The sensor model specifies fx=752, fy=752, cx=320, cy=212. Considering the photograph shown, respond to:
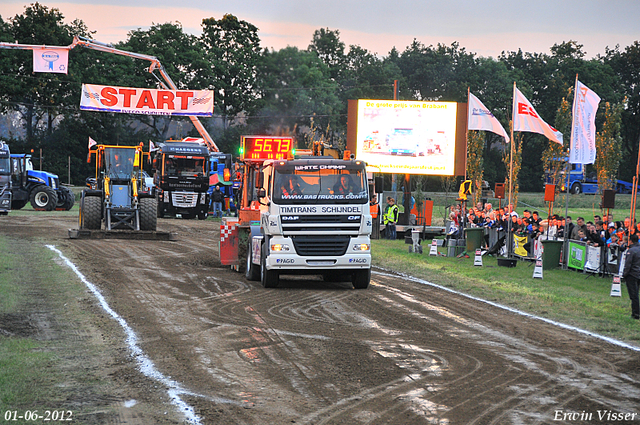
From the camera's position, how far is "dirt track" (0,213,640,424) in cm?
743

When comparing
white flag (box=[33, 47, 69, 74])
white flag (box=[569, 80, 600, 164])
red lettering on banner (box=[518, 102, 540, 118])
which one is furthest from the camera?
white flag (box=[33, 47, 69, 74])

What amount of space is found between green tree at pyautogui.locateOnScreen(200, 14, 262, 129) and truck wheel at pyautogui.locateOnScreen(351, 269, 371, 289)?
160 feet

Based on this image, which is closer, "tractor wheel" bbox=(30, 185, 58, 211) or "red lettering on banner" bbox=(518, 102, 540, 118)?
"red lettering on banner" bbox=(518, 102, 540, 118)

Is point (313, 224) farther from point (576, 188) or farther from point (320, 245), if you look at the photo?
point (576, 188)

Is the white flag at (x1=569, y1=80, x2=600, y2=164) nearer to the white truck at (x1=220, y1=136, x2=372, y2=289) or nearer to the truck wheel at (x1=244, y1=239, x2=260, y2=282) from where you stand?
the white truck at (x1=220, y1=136, x2=372, y2=289)

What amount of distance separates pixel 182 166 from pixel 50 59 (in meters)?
8.38

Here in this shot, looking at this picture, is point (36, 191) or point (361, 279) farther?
point (36, 191)

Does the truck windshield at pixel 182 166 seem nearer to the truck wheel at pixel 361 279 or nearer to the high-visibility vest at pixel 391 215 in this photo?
the high-visibility vest at pixel 391 215

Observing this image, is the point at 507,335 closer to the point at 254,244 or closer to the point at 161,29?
the point at 254,244

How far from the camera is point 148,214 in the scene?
92.1 feet

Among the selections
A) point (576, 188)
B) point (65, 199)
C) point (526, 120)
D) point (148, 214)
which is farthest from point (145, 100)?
point (576, 188)

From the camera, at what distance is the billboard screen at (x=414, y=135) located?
105ft

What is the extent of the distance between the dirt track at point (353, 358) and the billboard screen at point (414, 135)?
16114 mm

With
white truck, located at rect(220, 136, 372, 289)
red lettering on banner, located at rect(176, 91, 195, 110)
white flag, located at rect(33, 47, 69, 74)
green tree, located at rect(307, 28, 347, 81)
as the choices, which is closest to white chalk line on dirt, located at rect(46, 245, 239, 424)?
white truck, located at rect(220, 136, 372, 289)
